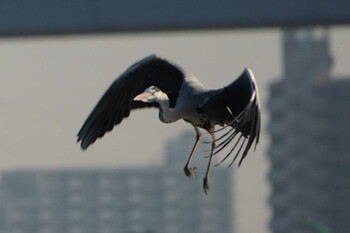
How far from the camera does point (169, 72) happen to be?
A: 9109 mm

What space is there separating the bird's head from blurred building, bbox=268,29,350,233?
16.5 metres

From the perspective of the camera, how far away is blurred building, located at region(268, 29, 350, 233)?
85.4 feet

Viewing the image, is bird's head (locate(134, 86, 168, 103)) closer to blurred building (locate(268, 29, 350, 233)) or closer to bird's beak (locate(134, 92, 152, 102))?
bird's beak (locate(134, 92, 152, 102))

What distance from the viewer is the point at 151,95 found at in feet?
28.3

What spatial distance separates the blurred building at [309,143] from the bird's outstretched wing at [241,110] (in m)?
16.5

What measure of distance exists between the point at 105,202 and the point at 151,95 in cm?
2087

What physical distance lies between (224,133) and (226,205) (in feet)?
67.6

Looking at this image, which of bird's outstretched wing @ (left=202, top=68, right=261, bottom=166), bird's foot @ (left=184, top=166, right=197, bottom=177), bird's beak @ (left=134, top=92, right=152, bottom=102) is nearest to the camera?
bird's outstretched wing @ (left=202, top=68, right=261, bottom=166)

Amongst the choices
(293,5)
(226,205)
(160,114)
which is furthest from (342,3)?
(160,114)

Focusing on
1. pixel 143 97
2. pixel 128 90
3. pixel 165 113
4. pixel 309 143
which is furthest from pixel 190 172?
pixel 309 143

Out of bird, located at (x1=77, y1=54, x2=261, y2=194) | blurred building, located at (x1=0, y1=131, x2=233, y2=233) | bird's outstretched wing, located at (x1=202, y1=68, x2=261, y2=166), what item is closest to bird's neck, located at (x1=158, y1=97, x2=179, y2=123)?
bird, located at (x1=77, y1=54, x2=261, y2=194)

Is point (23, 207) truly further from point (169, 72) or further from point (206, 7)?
point (169, 72)

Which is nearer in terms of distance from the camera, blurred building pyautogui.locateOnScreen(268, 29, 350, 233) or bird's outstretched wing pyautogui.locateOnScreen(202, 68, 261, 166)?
bird's outstretched wing pyautogui.locateOnScreen(202, 68, 261, 166)

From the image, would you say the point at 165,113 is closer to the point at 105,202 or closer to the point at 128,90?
the point at 128,90
